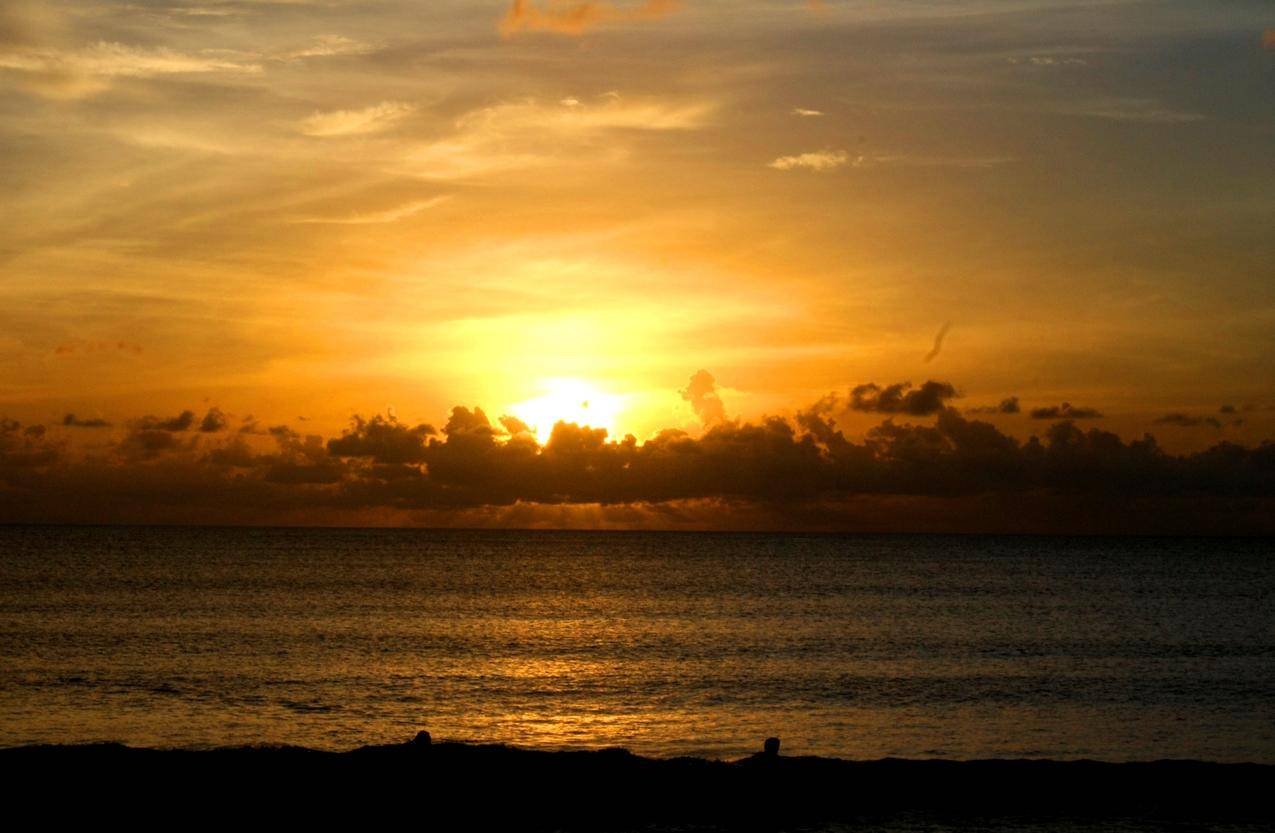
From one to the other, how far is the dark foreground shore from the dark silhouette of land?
53mm

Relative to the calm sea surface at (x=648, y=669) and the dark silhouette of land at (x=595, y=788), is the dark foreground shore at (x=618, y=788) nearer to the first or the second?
the dark silhouette of land at (x=595, y=788)

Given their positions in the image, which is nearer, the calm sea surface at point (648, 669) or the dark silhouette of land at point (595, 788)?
the dark silhouette of land at point (595, 788)

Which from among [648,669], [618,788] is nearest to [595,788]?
[618,788]

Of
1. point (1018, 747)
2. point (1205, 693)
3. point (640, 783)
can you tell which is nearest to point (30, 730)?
point (640, 783)

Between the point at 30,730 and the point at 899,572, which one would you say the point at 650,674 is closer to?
the point at 30,730

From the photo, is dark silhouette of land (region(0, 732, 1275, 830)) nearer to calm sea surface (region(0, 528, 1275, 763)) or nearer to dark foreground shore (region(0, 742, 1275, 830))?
dark foreground shore (region(0, 742, 1275, 830))

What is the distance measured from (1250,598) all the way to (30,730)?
123021 mm

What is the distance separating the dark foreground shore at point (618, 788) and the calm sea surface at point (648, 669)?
5889 millimetres

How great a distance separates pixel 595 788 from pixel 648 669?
29087 mm

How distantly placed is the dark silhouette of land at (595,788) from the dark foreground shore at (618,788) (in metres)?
0.05

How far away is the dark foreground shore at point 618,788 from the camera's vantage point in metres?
31.9

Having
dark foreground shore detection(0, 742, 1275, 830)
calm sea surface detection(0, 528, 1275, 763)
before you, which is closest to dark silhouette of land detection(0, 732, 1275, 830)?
dark foreground shore detection(0, 742, 1275, 830)

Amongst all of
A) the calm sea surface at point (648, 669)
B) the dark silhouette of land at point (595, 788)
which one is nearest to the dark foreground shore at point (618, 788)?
the dark silhouette of land at point (595, 788)

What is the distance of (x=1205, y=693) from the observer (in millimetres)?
55281
